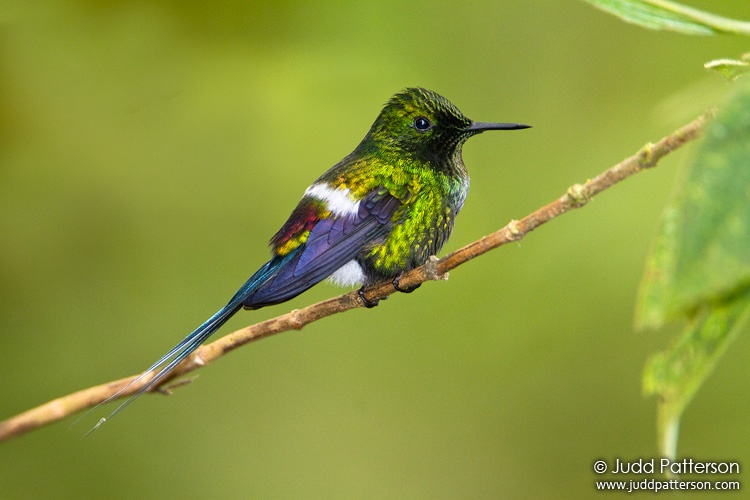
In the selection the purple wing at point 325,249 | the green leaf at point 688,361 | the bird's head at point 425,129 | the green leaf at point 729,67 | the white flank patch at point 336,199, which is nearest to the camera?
the green leaf at point 688,361

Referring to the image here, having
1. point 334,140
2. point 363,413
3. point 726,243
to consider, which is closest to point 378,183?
point 726,243

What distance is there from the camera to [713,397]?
3.47 metres

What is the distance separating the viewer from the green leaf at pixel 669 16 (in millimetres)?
790

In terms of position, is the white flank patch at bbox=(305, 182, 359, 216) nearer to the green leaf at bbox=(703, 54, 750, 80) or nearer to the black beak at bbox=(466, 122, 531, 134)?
the black beak at bbox=(466, 122, 531, 134)

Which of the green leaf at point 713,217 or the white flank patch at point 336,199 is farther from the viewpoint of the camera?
the white flank patch at point 336,199

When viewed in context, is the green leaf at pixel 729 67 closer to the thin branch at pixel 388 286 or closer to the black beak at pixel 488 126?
the thin branch at pixel 388 286

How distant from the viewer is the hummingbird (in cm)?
177

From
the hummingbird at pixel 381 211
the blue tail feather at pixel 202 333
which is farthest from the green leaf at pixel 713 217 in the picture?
the hummingbird at pixel 381 211

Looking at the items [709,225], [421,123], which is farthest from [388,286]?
[709,225]

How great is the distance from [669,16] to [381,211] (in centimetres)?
110

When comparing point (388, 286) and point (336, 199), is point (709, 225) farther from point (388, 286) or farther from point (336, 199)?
point (336, 199)

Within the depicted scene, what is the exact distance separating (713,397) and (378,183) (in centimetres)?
234

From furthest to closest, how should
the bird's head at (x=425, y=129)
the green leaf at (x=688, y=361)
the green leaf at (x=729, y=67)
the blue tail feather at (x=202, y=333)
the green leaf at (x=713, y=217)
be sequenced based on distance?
the bird's head at (x=425, y=129)
the blue tail feather at (x=202, y=333)
the green leaf at (x=729, y=67)
the green leaf at (x=688, y=361)
the green leaf at (x=713, y=217)

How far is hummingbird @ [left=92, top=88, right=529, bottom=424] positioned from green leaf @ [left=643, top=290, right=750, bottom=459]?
950mm
